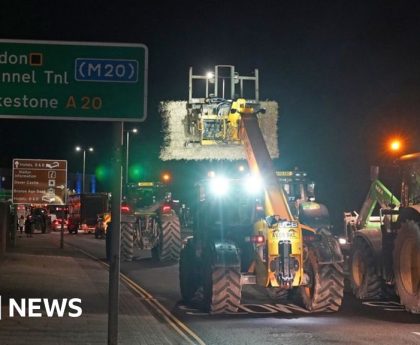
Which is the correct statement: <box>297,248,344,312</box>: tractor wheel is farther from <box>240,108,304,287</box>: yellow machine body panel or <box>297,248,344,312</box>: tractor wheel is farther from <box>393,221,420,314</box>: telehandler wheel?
<box>393,221,420,314</box>: telehandler wheel

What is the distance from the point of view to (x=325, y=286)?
13.8 metres

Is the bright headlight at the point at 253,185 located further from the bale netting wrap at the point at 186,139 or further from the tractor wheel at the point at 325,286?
the bale netting wrap at the point at 186,139

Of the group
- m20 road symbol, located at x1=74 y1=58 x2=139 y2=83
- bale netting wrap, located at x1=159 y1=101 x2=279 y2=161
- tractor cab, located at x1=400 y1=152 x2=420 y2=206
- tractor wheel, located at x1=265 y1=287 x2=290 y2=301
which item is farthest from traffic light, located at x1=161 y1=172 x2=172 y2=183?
m20 road symbol, located at x1=74 y1=58 x2=139 y2=83

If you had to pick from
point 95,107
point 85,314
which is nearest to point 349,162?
point 85,314

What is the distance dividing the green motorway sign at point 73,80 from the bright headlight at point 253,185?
6.79 m

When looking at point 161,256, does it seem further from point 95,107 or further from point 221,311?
A: point 95,107

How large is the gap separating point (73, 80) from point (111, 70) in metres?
0.43

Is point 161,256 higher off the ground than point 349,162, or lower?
lower

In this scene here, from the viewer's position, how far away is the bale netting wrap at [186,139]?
1855 cm

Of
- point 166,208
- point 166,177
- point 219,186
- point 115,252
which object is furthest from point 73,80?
point 166,177

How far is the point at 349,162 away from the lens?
46031 mm

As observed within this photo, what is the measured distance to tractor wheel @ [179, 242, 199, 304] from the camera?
15.6 metres

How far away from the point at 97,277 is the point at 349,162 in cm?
2839

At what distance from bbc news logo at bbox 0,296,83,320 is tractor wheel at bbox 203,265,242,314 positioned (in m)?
2.35
